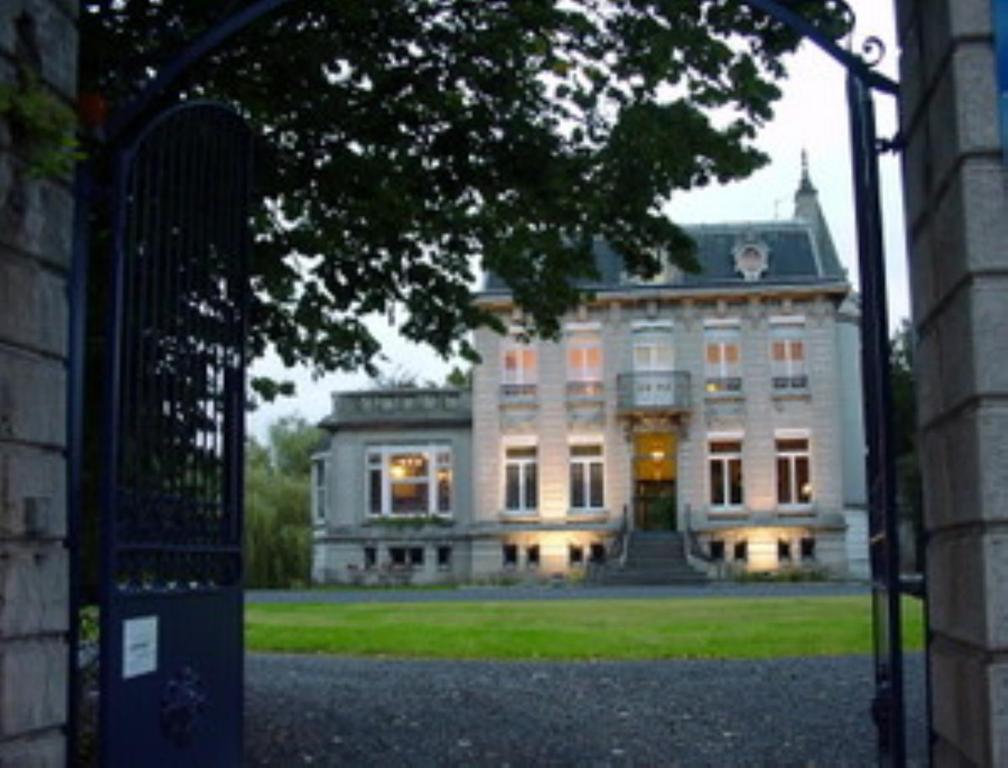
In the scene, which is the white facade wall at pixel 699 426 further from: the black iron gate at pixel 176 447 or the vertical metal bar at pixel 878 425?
the vertical metal bar at pixel 878 425

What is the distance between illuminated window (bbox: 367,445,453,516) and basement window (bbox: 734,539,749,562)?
29.9ft

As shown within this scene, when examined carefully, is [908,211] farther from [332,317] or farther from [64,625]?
[332,317]

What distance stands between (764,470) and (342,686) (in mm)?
28193

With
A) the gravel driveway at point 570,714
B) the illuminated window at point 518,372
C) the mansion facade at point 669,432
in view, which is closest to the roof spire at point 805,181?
the mansion facade at point 669,432

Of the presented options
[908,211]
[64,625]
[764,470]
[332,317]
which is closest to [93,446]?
[332,317]

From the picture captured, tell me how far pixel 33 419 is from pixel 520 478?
3600 cm

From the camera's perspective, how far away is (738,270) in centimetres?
3941

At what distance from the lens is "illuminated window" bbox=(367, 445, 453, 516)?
41.1 meters

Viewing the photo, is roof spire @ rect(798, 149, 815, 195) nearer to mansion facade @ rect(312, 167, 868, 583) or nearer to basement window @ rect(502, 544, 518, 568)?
mansion facade @ rect(312, 167, 868, 583)

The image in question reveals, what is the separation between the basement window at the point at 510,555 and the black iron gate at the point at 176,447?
34.0m

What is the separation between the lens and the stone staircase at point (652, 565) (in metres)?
34.8

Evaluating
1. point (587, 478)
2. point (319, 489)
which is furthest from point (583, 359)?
point (319, 489)

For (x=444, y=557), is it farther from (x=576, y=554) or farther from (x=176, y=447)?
(x=176, y=447)

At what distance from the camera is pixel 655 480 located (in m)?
39.2
